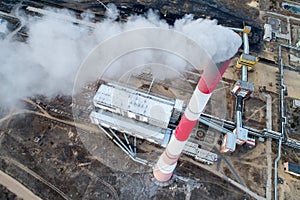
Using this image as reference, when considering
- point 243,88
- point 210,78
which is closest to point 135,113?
point 210,78

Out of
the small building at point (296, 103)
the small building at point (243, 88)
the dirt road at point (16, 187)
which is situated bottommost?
the dirt road at point (16, 187)

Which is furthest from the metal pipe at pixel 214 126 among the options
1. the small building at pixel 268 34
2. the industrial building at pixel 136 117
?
the small building at pixel 268 34

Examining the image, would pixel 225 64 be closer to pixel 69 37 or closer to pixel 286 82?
pixel 286 82

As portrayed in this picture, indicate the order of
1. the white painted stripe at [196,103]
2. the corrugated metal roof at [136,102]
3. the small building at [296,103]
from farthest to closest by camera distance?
1. the small building at [296,103]
2. the corrugated metal roof at [136,102]
3. the white painted stripe at [196,103]

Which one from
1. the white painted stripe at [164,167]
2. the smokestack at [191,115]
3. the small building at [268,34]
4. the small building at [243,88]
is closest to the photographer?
the smokestack at [191,115]

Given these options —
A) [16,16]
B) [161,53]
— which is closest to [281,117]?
[161,53]

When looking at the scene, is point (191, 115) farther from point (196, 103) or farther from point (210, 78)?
point (210, 78)

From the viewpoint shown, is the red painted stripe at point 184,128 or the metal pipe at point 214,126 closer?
the red painted stripe at point 184,128

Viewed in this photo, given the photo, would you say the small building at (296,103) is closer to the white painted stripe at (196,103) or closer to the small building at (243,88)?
the small building at (243,88)

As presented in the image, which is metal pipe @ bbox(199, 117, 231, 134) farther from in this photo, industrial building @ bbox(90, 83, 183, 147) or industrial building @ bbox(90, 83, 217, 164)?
industrial building @ bbox(90, 83, 183, 147)
